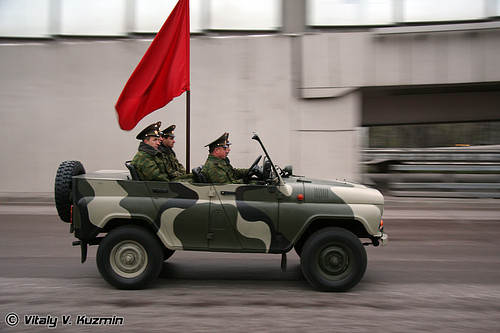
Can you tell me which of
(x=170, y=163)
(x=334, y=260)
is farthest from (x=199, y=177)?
(x=334, y=260)

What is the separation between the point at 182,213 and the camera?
5043 millimetres

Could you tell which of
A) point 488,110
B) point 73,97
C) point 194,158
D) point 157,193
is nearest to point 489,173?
point 488,110

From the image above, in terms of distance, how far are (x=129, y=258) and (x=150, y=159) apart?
1.16 m

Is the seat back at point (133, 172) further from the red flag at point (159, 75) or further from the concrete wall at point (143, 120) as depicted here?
the concrete wall at point (143, 120)

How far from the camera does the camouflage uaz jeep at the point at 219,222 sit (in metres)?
5.03

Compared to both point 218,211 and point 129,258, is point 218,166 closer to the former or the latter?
point 218,211

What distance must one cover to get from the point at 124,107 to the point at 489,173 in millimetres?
12381

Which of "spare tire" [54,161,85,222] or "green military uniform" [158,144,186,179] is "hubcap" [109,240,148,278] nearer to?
"spare tire" [54,161,85,222]

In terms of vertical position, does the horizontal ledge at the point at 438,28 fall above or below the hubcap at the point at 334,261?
above

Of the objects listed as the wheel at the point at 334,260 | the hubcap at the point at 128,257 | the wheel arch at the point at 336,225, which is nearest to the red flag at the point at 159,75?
the hubcap at the point at 128,257

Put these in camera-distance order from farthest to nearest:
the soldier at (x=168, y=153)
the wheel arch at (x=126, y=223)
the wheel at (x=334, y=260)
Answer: the soldier at (x=168, y=153)
the wheel arch at (x=126, y=223)
the wheel at (x=334, y=260)

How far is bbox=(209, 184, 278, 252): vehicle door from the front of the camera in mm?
5023

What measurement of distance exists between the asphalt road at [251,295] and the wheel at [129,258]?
0.17m

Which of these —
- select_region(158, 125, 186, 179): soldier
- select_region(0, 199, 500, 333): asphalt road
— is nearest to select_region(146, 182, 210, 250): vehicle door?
select_region(0, 199, 500, 333): asphalt road
